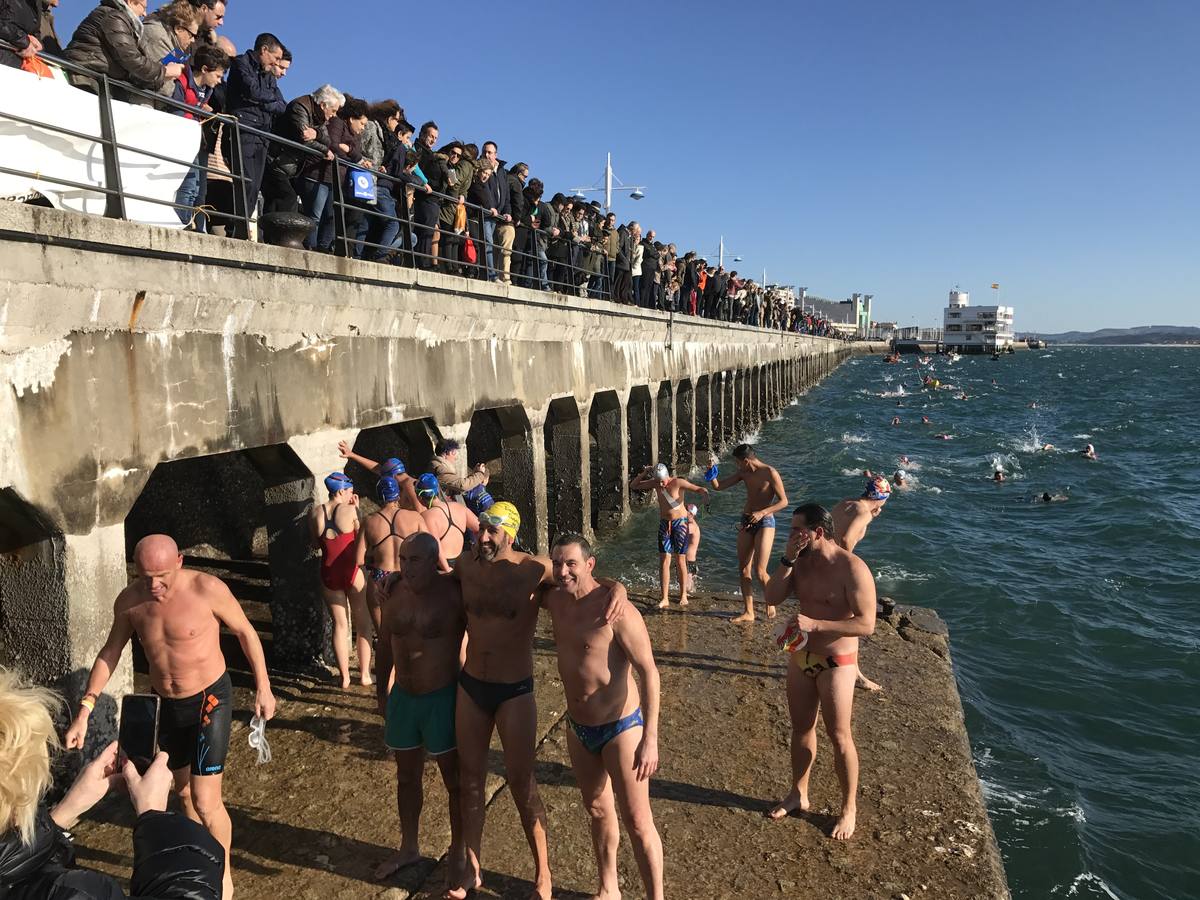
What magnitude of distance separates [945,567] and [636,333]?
7.64 meters

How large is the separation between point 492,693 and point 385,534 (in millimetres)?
2777

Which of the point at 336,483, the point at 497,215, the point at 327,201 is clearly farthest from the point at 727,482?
the point at 327,201

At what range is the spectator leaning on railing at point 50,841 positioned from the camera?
192 cm

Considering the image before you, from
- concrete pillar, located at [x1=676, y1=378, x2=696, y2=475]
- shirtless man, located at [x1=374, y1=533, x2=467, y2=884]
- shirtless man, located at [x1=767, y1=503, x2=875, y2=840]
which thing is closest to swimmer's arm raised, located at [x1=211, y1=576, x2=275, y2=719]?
shirtless man, located at [x1=374, y1=533, x2=467, y2=884]

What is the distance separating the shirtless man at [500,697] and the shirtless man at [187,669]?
1102mm

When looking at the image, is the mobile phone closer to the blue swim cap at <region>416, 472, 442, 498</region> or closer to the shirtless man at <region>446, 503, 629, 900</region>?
the shirtless man at <region>446, 503, 629, 900</region>

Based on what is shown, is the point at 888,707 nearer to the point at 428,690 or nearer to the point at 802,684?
the point at 802,684

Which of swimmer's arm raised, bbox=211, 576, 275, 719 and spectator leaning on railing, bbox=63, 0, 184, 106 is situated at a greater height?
spectator leaning on railing, bbox=63, 0, 184, 106

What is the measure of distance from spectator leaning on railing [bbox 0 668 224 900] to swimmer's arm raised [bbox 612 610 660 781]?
77.8 inches

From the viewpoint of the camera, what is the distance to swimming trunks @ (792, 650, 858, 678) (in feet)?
15.4

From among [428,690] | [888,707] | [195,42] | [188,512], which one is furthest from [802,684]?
[188,512]

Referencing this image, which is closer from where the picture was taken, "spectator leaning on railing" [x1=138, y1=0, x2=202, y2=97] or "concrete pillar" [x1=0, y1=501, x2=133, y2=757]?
"concrete pillar" [x1=0, y1=501, x2=133, y2=757]

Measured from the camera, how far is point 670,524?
9031 mm

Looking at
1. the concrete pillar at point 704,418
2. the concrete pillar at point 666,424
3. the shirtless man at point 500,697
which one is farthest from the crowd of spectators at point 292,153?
the concrete pillar at point 704,418
